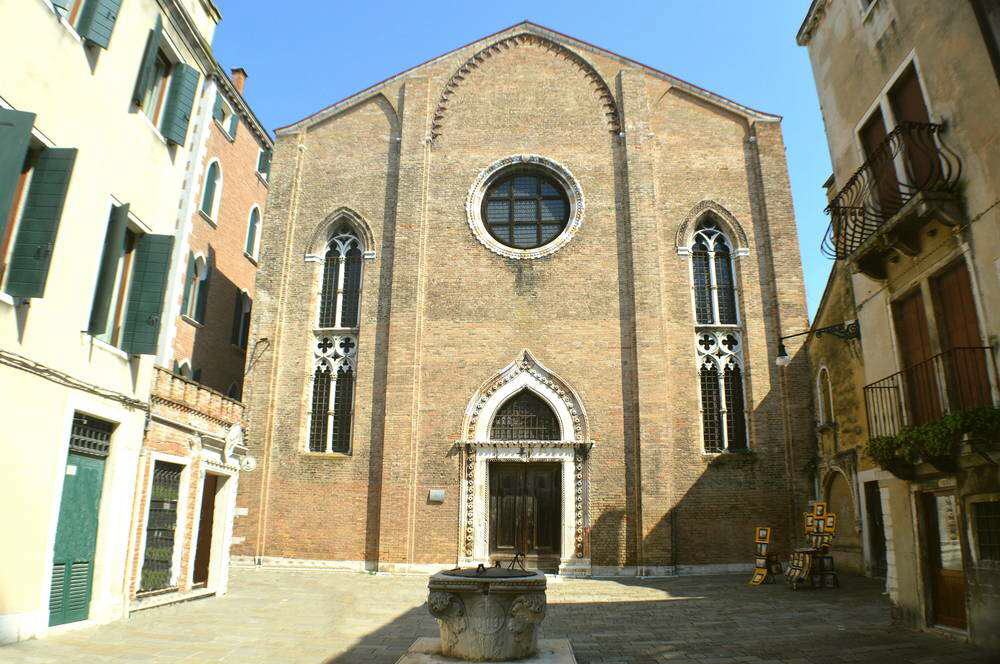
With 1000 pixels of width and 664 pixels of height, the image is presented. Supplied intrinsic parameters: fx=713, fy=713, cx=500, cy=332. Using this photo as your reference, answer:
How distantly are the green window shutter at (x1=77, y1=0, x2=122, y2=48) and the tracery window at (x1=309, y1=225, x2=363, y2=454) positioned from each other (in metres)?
10.5

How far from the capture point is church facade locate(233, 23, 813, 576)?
1708 cm

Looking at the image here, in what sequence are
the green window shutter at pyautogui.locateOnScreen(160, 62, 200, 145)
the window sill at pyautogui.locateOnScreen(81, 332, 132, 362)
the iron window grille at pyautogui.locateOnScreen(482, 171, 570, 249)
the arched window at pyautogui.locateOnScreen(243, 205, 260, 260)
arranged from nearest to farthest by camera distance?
the window sill at pyautogui.locateOnScreen(81, 332, 132, 362)
the green window shutter at pyautogui.locateOnScreen(160, 62, 200, 145)
the iron window grille at pyautogui.locateOnScreen(482, 171, 570, 249)
the arched window at pyautogui.locateOnScreen(243, 205, 260, 260)

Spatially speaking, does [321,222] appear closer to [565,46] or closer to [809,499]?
[565,46]

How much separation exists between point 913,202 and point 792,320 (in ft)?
31.2

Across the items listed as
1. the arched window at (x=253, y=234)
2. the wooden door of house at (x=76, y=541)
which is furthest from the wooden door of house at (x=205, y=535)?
the arched window at (x=253, y=234)

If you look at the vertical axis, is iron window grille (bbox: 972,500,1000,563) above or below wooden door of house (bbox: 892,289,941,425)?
below

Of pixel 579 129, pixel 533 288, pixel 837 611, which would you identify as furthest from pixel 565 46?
pixel 837 611

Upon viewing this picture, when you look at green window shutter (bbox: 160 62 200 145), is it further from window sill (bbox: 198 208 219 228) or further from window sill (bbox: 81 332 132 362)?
window sill (bbox: 198 208 219 228)

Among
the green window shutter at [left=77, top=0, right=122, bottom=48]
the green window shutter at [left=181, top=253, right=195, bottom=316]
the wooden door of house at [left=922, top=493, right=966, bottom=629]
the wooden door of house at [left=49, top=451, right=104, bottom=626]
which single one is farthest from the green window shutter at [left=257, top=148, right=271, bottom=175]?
the wooden door of house at [left=922, top=493, right=966, bottom=629]

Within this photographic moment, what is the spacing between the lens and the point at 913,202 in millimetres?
8711

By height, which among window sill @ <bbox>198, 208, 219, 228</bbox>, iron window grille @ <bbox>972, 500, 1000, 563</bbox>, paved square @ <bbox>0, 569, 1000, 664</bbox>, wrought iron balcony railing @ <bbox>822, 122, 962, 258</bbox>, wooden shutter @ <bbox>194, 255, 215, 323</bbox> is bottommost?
paved square @ <bbox>0, 569, 1000, 664</bbox>

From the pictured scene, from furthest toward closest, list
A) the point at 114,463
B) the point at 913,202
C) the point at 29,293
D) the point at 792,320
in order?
the point at 792,320 → the point at 114,463 → the point at 913,202 → the point at 29,293

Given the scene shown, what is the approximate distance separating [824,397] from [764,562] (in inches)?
177

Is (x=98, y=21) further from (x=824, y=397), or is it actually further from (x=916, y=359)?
(x=824, y=397)
